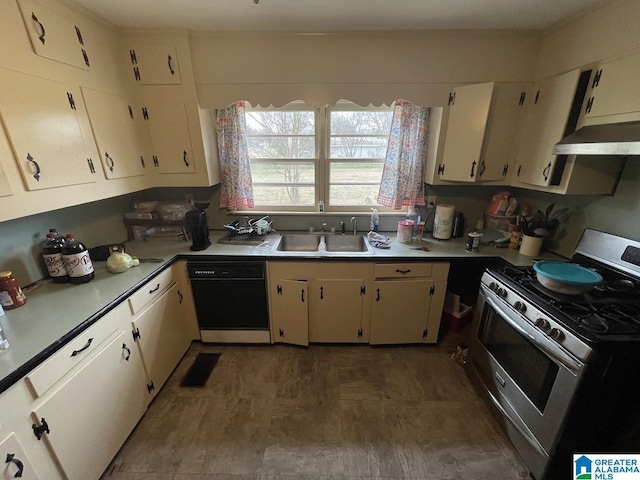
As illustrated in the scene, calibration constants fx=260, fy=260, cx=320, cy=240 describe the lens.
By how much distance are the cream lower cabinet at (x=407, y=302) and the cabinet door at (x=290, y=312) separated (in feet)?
1.83

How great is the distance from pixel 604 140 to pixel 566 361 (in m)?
1.10

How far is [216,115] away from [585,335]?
2.81 meters

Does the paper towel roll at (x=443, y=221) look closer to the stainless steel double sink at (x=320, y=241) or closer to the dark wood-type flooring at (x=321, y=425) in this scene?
the stainless steel double sink at (x=320, y=241)

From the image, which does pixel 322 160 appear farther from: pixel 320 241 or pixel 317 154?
pixel 320 241

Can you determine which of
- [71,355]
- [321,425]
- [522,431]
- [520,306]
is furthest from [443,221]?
[71,355]

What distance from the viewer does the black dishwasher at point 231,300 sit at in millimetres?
2002

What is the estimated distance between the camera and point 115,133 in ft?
5.97

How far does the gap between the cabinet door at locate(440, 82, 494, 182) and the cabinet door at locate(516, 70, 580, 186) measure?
12.1 inches

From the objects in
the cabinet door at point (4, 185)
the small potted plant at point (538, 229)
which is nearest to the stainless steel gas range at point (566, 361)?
the small potted plant at point (538, 229)

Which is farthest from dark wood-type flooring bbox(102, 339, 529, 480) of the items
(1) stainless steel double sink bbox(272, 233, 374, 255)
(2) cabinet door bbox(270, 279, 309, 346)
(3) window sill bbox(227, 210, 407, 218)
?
(3) window sill bbox(227, 210, 407, 218)

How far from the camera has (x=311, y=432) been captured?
1.61m

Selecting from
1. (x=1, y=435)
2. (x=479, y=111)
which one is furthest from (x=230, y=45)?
(x=1, y=435)

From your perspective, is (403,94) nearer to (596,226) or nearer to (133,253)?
(596,226)

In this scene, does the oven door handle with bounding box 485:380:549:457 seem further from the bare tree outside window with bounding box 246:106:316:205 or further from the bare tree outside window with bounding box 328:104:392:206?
the bare tree outside window with bounding box 246:106:316:205
